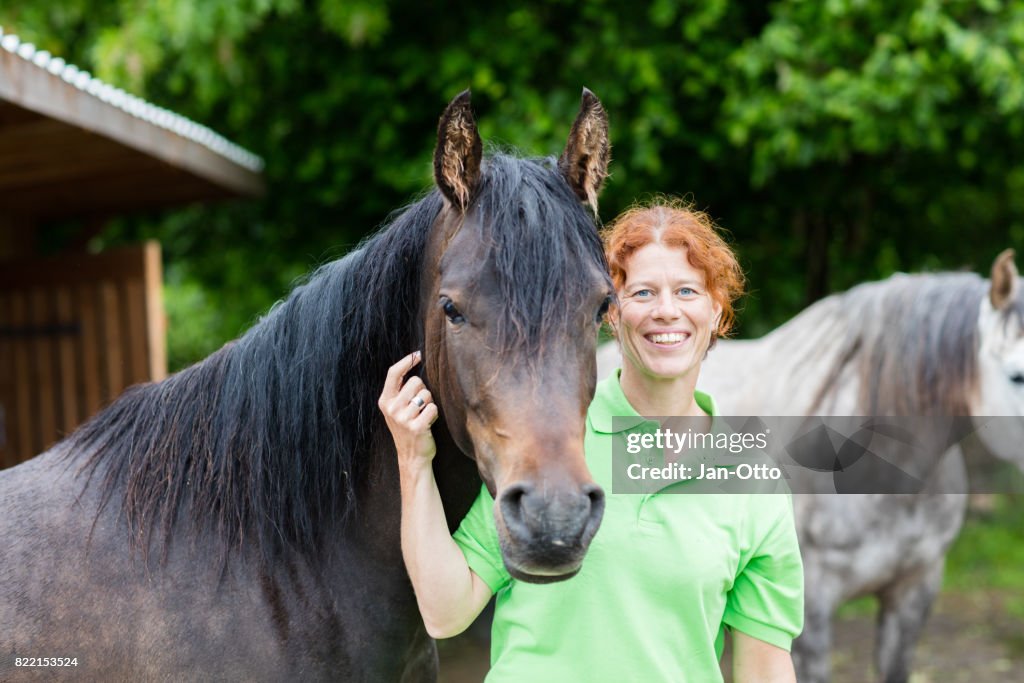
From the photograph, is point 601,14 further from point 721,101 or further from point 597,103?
point 597,103

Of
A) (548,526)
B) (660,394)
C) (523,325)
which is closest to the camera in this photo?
(548,526)

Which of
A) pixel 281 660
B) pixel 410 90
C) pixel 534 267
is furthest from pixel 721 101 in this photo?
pixel 281 660

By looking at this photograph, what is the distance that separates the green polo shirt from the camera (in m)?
1.55

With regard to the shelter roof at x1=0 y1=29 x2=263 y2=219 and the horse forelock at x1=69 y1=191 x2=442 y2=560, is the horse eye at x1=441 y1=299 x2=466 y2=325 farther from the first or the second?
the shelter roof at x1=0 y1=29 x2=263 y2=219

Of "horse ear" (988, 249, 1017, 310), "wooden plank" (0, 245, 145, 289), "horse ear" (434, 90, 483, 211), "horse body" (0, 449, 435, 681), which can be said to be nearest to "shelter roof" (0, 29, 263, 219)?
"wooden plank" (0, 245, 145, 289)

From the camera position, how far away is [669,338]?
1.67 meters

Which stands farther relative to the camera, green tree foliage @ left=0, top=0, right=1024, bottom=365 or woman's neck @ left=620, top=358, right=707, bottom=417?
green tree foliage @ left=0, top=0, right=1024, bottom=365

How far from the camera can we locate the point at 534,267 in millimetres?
1564

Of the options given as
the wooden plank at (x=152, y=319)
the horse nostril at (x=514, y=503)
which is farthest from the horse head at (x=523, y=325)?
the wooden plank at (x=152, y=319)

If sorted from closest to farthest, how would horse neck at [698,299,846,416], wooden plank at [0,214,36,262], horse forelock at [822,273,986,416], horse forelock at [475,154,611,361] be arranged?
horse forelock at [475,154,611,361]
horse forelock at [822,273,986,416]
horse neck at [698,299,846,416]
wooden plank at [0,214,36,262]

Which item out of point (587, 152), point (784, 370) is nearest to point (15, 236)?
point (784, 370)

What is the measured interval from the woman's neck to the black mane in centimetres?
42

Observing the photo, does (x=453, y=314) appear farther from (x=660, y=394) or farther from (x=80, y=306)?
(x=80, y=306)

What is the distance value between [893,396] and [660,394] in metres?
2.28
